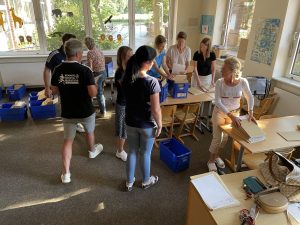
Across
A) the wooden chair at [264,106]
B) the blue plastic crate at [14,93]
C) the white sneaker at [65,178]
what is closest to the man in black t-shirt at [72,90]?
the white sneaker at [65,178]

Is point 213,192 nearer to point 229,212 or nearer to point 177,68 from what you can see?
point 229,212

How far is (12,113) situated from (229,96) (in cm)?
369

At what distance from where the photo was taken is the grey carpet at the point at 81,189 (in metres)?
2.37

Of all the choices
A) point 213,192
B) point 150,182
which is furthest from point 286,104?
point 213,192

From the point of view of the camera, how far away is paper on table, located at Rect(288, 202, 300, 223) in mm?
1468

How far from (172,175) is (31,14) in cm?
485

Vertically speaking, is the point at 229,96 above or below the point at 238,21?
below

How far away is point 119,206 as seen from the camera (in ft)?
8.20

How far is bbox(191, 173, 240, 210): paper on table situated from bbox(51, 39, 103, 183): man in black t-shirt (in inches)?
56.7

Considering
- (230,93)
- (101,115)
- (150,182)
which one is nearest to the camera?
(230,93)

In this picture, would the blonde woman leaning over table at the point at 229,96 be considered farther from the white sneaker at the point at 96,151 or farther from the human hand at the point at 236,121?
the white sneaker at the point at 96,151

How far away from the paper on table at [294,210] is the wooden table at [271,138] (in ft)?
2.02

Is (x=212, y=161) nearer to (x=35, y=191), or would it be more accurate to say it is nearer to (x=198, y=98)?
(x=198, y=98)

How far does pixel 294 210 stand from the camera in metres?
1.51
